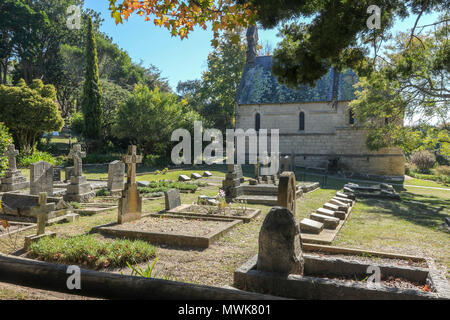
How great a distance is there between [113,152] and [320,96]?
18.7m

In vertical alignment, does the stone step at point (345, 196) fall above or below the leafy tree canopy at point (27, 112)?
below

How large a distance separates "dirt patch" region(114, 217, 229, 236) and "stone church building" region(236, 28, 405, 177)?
20.6 metres

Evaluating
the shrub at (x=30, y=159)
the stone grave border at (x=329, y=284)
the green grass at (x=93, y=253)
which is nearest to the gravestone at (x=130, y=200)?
the green grass at (x=93, y=253)

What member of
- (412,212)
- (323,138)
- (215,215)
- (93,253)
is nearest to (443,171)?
(323,138)

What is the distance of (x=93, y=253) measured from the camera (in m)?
Result: 5.46

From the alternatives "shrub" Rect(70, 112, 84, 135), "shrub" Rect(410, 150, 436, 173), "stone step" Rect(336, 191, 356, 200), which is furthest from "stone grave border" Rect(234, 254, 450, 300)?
"shrub" Rect(410, 150, 436, 173)

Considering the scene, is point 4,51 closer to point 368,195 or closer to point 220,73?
point 220,73

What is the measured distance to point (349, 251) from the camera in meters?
6.13

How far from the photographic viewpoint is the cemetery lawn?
205 inches

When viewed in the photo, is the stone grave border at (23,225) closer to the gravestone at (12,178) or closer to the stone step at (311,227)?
the gravestone at (12,178)

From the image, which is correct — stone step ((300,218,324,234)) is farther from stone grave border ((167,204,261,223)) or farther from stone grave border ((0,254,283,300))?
stone grave border ((0,254,283,300))

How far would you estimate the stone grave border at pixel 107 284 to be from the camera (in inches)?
97.3

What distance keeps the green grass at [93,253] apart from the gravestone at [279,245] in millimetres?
2218
